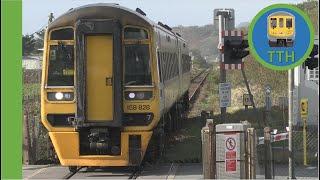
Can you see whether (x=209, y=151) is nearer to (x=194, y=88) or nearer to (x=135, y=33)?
(x=135, y=33)

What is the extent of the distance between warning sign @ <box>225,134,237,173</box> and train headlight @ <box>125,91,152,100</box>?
2876mm

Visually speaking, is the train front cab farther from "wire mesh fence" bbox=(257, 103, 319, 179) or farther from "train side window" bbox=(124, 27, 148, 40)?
"wire mesh fence" bbox=(257, 103, 319, 179)

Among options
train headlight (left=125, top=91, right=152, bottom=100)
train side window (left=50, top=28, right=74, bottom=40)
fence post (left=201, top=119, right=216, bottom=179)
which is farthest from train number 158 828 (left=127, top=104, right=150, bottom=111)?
fence post (left=201, top=119, right=216, bottom=179)

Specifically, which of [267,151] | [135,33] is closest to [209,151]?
[267,151]

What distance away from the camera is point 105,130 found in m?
11.4

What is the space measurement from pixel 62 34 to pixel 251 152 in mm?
4546

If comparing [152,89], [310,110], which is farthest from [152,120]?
[310,110]

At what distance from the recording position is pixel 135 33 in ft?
38.7

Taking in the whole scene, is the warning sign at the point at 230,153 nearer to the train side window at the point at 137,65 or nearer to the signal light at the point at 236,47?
the signal light at the point at 236,47

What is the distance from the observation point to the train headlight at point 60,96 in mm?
11539

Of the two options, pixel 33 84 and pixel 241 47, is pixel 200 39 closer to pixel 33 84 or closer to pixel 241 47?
pixel 33 84

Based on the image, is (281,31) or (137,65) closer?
(281,31)

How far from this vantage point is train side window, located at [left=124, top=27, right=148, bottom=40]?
1172 cm

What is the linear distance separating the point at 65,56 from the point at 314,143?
249 inches
